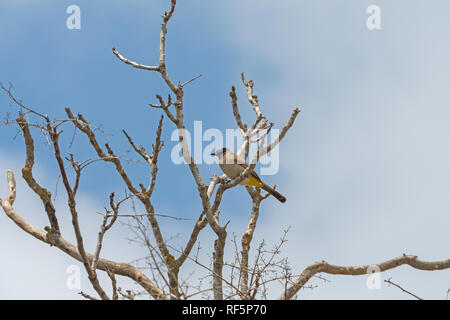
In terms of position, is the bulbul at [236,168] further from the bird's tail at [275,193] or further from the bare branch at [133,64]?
the bare branch at [133,64]

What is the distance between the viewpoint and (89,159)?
203 inches

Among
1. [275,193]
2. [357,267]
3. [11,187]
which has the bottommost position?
[357,267]

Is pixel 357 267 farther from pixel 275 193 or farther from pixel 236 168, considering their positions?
pixel 236 168

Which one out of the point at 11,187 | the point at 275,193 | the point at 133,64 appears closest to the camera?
the point at 133,64

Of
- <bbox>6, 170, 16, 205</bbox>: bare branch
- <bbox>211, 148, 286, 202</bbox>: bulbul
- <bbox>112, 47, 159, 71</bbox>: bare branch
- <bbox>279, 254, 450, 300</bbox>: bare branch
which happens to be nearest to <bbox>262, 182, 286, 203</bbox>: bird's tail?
<bbox>211, 148, 286, 202</bbox>: bulbul

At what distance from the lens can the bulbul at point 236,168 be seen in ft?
28.4

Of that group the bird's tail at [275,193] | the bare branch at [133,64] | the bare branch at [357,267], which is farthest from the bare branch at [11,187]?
the bare branch at [357,267]

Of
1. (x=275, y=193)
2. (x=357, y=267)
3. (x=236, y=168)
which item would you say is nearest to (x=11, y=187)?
(x=236, y=168)

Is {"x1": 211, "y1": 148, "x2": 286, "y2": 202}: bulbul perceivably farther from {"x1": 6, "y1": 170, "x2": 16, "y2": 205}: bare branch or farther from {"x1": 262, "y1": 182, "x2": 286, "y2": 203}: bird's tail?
{"x1": 6, "y1": 170, "x2": 16, "y2": 205}: bare branch

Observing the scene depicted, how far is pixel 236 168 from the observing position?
344 inches

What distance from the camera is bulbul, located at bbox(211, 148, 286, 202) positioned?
865cm
